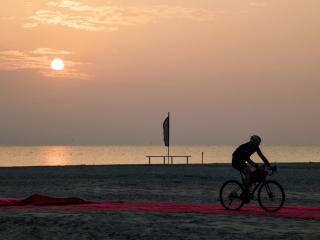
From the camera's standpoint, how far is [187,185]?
31.3 meters

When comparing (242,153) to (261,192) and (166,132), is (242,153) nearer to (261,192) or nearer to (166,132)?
(261,192)

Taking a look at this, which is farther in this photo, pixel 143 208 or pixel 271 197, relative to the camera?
pixel 143 208

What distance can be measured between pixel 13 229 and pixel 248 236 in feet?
16.4

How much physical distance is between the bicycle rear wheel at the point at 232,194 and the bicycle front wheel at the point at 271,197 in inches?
21.3

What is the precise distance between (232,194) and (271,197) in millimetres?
992

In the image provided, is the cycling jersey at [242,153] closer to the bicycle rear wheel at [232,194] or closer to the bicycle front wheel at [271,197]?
the bicycle rear wheel at [232,194]

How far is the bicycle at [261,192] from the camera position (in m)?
16.4

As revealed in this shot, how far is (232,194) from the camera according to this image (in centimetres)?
1669

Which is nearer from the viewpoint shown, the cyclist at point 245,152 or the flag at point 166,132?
the cyclist at point 245,152

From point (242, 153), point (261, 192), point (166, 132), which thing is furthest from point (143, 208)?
point (166, 132)

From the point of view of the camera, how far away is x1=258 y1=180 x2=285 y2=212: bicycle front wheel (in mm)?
16359

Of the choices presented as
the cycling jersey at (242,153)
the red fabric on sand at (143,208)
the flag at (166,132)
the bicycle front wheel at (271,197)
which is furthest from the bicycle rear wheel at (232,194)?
the flag at (166,132)

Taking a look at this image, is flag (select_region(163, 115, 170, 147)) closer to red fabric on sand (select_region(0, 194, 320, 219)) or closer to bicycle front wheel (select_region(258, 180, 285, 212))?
red fabric on sand (select_region(0, 194, 320, 219))

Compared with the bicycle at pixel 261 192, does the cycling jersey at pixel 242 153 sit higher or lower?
higher
